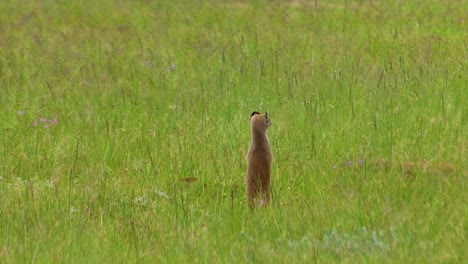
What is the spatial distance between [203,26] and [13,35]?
3.10 metres

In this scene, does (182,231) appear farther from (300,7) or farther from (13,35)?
(300,7)

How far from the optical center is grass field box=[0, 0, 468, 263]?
5285mm

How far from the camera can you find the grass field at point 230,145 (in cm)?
529

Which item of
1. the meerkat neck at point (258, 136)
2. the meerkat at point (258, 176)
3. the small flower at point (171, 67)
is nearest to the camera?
the meerkat at point (258, 176)

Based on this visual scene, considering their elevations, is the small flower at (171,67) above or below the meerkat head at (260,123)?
below

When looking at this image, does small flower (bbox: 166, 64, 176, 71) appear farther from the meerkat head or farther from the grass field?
the meerkat head

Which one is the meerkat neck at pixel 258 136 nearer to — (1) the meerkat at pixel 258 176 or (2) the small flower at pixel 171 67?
(1) the meerkat at pixel 258 176

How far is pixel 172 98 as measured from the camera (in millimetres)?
9891

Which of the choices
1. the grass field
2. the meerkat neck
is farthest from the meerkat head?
the grass field

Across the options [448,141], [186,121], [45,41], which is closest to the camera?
[448,141]

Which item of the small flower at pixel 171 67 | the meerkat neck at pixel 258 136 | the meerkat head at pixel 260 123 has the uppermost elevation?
the meerkat head at pixel 260 123

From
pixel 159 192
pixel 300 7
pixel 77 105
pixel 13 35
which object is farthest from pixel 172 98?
pixel 300 7

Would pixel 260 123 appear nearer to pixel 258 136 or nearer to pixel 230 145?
pixel 258 136

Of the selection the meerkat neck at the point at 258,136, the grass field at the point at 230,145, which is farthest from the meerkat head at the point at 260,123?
the grass field at the point at 230,145
